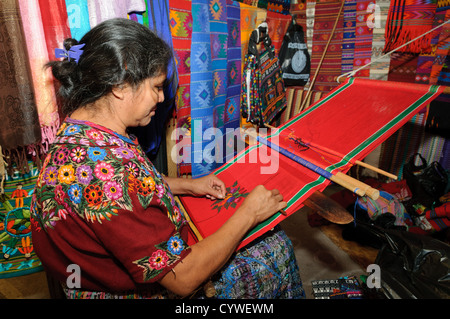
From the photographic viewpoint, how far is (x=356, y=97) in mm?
1715

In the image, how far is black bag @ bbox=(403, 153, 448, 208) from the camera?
2.43 metres

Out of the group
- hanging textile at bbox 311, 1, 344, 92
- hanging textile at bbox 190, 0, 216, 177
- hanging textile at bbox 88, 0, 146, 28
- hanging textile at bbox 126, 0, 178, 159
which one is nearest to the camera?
hanging textile at bbox 88, 0, 146, 28

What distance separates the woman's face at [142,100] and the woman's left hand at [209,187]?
516mm

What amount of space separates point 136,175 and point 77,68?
0.46 meters

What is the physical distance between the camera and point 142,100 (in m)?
0.99

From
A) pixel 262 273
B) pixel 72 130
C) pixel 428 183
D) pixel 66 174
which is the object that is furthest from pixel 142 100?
pixel 428 183

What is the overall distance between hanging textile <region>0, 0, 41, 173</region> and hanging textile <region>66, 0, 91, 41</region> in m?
0.22

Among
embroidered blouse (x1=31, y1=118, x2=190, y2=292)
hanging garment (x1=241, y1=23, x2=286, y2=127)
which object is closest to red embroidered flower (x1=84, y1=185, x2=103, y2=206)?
embroidered blouse (x1=31, y1=118, x2=190, y2=292)

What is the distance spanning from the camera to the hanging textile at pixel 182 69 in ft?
6.70

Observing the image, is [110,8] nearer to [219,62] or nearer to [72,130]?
[72,130]

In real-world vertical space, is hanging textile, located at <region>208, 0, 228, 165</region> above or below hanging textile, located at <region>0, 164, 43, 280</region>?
above

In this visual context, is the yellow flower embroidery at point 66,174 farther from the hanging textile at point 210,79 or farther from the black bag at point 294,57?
the black bag at point 294,57

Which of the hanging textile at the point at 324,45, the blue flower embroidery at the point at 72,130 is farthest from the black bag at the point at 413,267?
the hanging textile at the point at 324,45

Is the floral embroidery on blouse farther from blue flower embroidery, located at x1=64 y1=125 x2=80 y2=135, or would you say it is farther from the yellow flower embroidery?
blue flower embroidery, located at x1=64 y1=125 x2=80 y2=135
